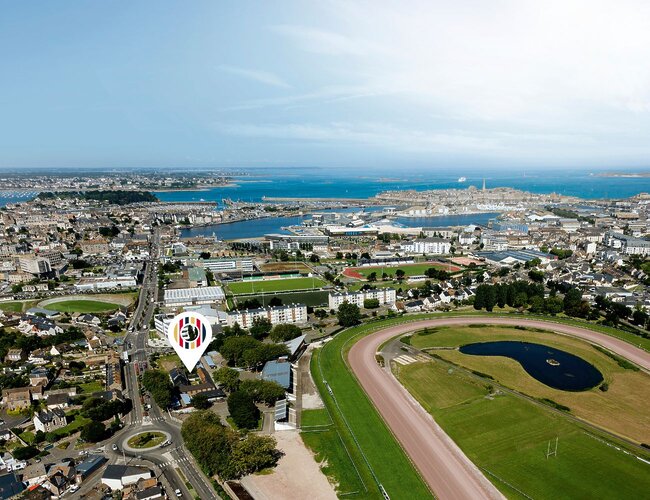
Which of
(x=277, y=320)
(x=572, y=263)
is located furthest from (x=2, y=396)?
(x=572, y=263)

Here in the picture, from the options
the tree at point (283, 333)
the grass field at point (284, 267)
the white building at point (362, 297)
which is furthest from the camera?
the grass field at point (284, 267)

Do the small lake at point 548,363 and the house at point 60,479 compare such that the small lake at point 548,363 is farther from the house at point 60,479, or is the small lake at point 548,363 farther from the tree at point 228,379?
the house at point 60,479

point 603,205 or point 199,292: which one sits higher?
point 603,205

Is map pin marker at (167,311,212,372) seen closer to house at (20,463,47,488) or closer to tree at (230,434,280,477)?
tree at (230,434,280,477)

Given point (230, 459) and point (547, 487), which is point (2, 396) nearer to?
point (230, 459)

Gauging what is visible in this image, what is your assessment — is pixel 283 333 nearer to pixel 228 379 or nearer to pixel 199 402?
pixel 228 379

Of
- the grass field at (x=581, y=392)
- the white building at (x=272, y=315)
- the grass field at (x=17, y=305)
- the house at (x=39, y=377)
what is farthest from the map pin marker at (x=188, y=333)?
the grass field at (x=17, y=305)

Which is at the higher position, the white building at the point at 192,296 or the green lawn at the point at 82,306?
the white building at the point at 192,296

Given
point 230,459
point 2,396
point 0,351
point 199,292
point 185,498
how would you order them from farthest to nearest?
point 199,292, point 0,351, point 2,396, point 230,459, point 185,498
